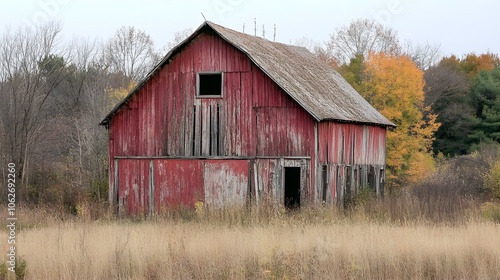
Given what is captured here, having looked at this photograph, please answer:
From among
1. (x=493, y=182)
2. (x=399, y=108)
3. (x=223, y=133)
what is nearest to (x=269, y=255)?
(x=223, y=133)

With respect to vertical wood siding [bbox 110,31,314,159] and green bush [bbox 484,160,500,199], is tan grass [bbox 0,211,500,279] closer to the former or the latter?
vertical wood siding [bbox 110,31,314,159]

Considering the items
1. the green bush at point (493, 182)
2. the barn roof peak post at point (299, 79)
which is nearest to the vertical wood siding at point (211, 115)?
the barn roof peak post at point (299, 79)

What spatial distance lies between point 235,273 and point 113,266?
2051mm

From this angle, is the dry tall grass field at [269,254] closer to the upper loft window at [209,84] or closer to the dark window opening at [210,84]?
the upper loft window at [209,84]

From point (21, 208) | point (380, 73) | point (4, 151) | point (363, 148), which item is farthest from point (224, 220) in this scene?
point (380, 73)

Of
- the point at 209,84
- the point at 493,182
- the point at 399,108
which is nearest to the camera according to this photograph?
the point at 209,84

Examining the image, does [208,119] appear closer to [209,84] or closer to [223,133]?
[223,133]

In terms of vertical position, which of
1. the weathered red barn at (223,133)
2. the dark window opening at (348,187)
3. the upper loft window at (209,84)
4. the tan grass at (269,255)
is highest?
the upper loft window at (209,84)

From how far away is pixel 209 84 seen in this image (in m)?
28.0

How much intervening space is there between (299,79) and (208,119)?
132 inches

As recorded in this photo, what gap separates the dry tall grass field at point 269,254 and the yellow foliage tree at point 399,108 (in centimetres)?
2512

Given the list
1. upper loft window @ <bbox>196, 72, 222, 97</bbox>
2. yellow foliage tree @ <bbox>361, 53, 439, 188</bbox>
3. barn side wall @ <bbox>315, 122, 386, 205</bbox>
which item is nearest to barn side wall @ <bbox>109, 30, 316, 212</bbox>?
upper loft window @ <bbox>196, 72, 222, 97</bbox>

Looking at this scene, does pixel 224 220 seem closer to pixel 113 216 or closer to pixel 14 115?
pixel 113 216

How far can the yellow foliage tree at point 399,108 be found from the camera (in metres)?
42.2
